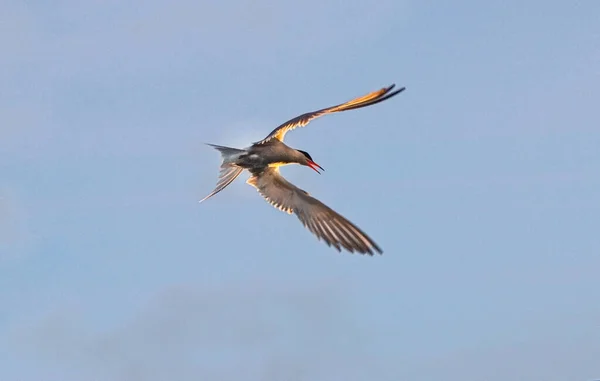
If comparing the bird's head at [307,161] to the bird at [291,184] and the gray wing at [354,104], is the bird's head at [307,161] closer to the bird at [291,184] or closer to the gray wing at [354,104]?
the bird at [291,184]

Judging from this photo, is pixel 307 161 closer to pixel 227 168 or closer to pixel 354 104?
pixel 227 168

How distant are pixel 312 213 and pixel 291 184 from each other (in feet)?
3.79

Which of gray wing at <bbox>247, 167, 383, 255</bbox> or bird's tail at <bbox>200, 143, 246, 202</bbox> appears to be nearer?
gray wing at <bbox>247, 167, 383, 255</bbox>

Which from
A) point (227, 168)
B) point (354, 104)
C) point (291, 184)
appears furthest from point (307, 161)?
point (354, 104)

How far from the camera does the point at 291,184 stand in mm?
21688

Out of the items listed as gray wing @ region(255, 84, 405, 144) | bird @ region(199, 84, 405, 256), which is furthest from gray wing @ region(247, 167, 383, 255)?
gray wing @ region(255, 84, 405, 144)

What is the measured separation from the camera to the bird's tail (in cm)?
2081

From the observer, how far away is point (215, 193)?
70.6 ft

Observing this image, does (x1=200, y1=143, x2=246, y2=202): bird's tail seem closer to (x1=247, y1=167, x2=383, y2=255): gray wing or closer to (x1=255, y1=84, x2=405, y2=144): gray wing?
(x1=247, y1=167, x2=383, y2=255): gray wing

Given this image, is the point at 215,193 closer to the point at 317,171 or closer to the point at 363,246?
the point at 317,171

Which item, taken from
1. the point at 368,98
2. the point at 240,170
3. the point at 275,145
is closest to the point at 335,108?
the point at 368,98

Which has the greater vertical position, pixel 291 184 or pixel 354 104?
pixel 291 184

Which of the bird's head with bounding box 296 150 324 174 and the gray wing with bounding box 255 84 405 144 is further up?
the bird's head with bounding box 296 150 324 174

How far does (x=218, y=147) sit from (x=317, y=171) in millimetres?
2511
